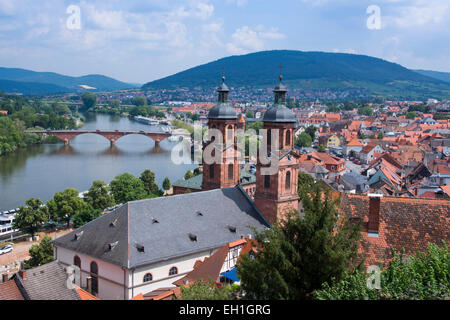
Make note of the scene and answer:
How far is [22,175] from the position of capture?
51812mm

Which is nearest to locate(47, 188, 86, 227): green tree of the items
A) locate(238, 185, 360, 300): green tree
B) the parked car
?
the parked car

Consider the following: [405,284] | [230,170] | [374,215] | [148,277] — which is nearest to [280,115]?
[230,170]

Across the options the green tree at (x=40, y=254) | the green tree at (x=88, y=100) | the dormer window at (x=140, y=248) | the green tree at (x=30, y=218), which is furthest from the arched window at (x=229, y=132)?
the green tree at (x=88, y=100)

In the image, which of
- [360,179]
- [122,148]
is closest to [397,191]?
[360,179]

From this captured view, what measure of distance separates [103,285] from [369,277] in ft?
39.2

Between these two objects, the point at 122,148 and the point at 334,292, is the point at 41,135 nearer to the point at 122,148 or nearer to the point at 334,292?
the point at 122,148

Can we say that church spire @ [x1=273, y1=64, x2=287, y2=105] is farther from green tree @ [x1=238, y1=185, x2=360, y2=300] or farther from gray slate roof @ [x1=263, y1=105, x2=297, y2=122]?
green tree @ [x1=238, y1=185, x2=360, y2=300]

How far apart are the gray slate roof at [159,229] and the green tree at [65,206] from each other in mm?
12690

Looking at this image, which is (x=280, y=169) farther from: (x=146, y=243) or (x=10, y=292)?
(x=10, y=292)

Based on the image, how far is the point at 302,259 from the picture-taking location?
9914 mm

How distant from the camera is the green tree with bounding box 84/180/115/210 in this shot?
34.2 m

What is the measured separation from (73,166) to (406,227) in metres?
50.5

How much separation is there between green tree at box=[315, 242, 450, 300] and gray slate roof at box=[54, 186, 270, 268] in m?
9.28

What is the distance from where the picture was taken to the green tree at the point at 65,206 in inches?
1249
